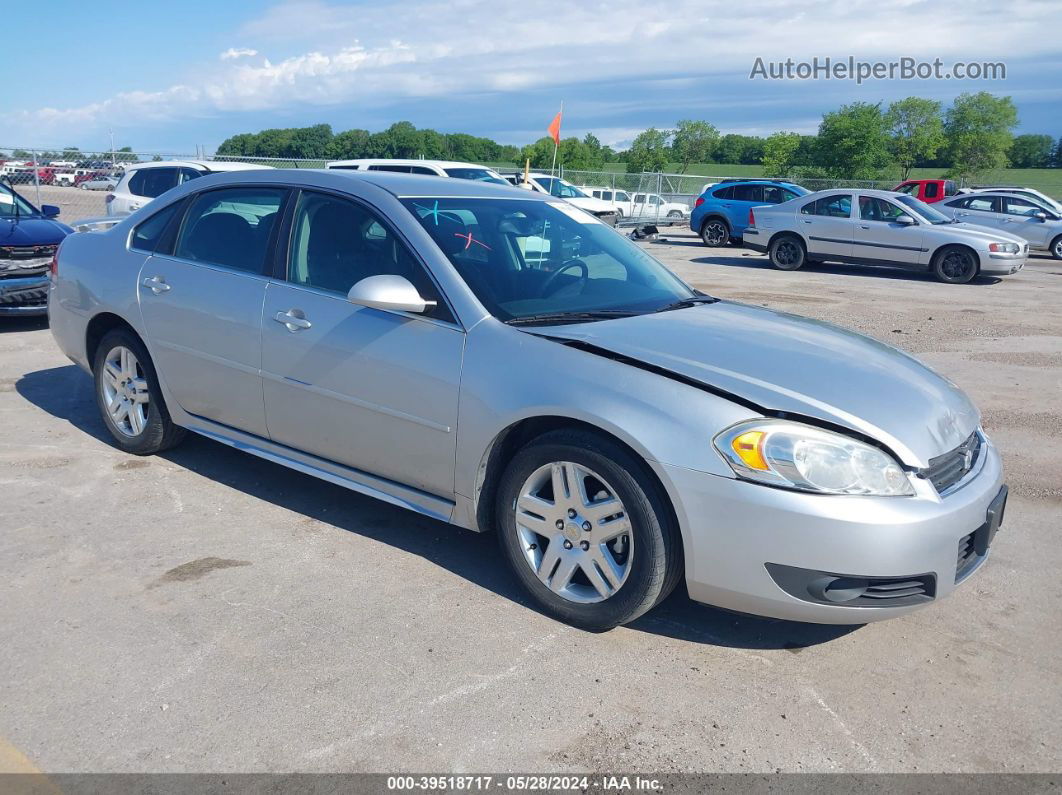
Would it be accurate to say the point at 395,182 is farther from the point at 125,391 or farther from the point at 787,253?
the point at 787,253

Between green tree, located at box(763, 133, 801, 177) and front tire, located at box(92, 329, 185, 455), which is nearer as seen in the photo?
front tire, located at box(92, 329, 185, 455)

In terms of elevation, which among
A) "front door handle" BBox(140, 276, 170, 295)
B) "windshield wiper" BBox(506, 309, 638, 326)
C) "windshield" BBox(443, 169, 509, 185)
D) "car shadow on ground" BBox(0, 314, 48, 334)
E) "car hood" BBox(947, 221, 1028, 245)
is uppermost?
"windshield" BBox(443, 169, 509, 185)

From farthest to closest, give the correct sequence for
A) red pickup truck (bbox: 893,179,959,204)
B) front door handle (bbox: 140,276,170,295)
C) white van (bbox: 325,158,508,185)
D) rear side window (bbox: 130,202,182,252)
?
red pickup truck (bbox: 893,179,959,204) → white van (bbox: 325,158,508,185) → rear side window (bbox: 130,202,182,252) → front door handle (bbox: 140,276,170,295)

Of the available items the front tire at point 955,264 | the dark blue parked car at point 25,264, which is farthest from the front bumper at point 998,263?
the dark blue parked car at point 25,264

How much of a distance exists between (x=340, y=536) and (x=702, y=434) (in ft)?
6.57

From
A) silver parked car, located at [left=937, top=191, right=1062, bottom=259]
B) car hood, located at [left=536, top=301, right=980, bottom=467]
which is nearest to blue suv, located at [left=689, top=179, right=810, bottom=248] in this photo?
silver parked car, located at [left=937, top=191, right=1062, bottom=259]

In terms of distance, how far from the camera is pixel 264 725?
9.51 ft

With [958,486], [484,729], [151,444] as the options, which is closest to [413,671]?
[484,729]

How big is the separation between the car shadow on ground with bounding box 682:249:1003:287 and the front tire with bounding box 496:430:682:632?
1463 centimetres

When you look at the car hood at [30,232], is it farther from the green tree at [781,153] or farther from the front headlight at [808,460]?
the green tree at [781,153]

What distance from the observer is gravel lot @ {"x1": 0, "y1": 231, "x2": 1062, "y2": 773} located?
282 centimetres

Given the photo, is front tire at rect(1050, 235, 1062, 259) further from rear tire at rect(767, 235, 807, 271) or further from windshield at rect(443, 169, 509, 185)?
windshield at rect(443, 169, 509, 185)

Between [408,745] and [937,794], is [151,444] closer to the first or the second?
[408,745]

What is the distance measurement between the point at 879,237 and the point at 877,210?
22.4 inches
